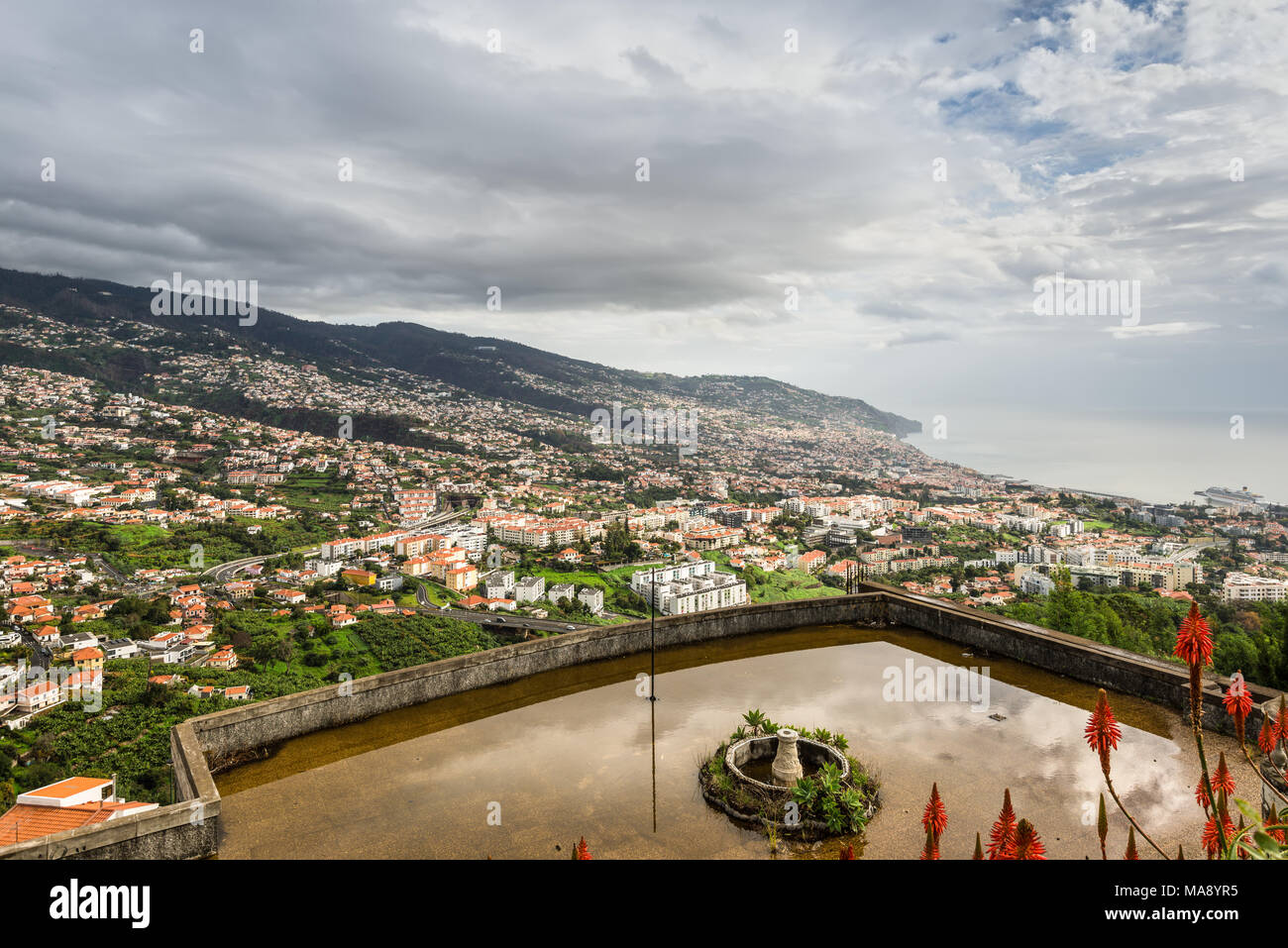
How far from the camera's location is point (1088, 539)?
3381 centimetres

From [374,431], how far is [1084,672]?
67495mm

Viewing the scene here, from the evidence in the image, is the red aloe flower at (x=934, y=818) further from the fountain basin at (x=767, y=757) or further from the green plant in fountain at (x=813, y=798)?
the fountain basin at (x=767, y=757)

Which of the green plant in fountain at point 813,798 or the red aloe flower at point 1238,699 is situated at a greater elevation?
the red aloe flower at point 1238,699

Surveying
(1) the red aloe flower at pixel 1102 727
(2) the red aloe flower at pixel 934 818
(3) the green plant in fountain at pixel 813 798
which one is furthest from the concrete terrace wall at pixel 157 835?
(1) the red aloe flower at pixel 1102 727

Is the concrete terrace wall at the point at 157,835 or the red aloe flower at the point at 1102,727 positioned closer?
the red aloe flower at the point at 1102,727

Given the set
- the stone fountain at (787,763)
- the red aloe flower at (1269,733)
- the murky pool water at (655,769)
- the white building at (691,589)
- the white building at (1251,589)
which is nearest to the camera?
the red aloe flower at (1269,733)

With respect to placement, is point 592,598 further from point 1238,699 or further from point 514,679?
point 1238,699

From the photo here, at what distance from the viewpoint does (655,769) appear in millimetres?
4488

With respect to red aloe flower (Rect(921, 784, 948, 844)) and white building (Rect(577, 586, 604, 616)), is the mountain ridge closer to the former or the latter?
white building (Rect(577, 586, 604, 616))

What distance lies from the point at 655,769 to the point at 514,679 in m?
1.82

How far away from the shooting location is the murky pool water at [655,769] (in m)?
3.79

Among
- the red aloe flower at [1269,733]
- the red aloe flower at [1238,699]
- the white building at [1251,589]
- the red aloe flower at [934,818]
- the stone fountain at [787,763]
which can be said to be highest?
the red aloe flower at [1238,699]

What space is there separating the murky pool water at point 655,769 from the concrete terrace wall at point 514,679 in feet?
0.50

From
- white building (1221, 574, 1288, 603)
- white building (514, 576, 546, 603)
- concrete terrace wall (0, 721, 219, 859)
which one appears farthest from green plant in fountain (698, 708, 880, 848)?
white building (514, 576, 546, 603)
